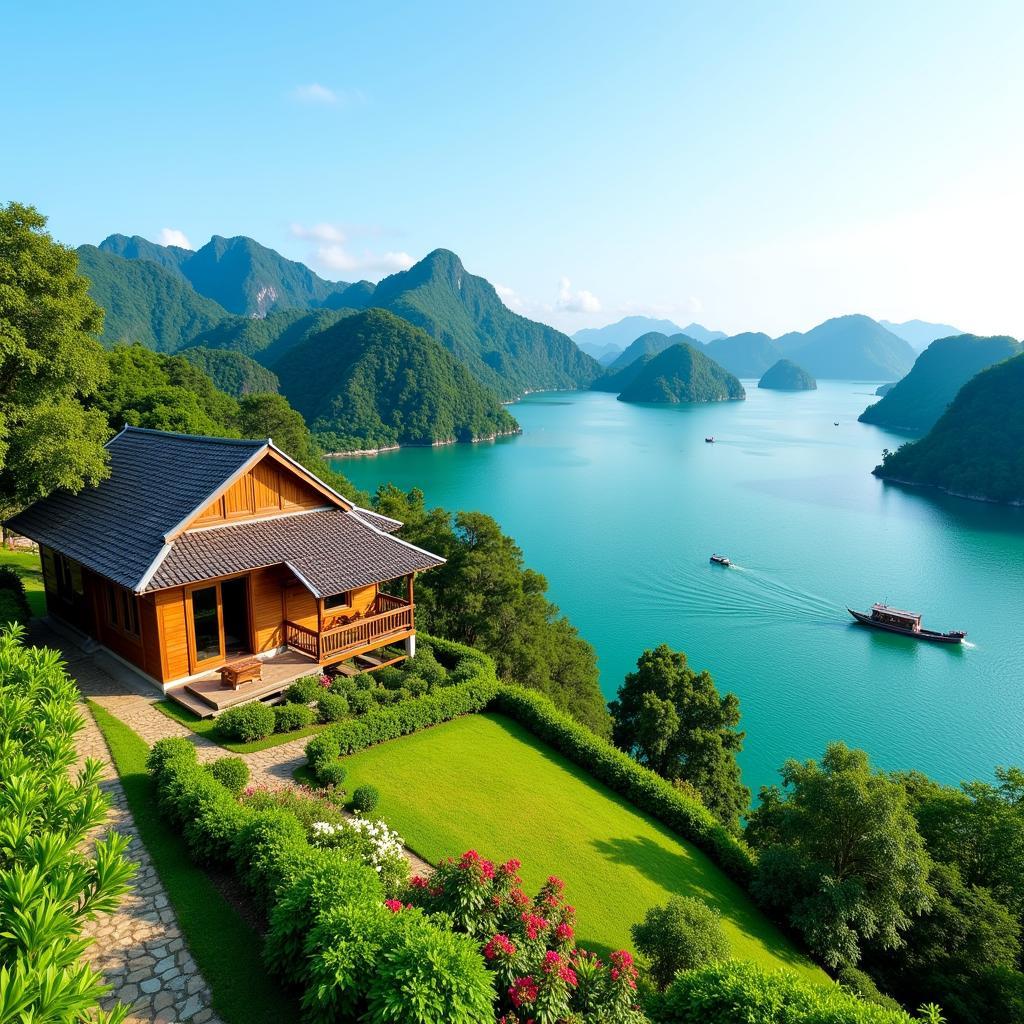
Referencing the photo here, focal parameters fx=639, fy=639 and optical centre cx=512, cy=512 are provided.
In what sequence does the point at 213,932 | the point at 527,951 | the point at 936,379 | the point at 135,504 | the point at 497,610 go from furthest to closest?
the point at 936,379 → the point at 497,610 → the point at 135,504 → the point at 213,932 → the point at 527,951

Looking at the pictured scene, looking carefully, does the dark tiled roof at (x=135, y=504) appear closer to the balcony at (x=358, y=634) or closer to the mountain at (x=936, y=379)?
the balcony at (x=358, y=634)

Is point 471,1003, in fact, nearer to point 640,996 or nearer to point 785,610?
point 640,996

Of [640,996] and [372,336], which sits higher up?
[372,336]

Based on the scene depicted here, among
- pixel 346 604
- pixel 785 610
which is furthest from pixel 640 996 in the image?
pixel 785 610

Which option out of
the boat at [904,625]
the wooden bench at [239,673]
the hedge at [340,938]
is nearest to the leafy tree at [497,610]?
the wooden bench at [239,673]

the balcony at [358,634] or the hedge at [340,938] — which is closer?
the hedge at [340,938]

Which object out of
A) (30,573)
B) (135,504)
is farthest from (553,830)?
(30,573)

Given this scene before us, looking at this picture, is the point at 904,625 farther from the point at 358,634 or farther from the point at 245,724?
the point at 245,724
